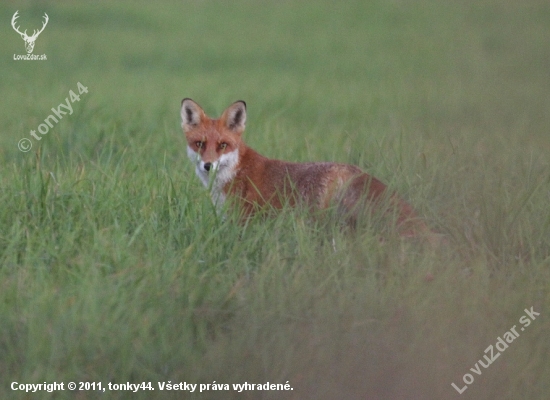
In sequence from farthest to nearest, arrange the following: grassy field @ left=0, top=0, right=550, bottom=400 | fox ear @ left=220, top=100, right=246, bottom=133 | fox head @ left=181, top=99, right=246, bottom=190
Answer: fox ear @ left=220, top=100, right=246, bottom=133, fox head @ left=181, top=99, right=246, bottom=190, grassy field @ left=0, top=0, right=550, bottom=400

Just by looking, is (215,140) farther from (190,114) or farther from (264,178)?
(264,178)

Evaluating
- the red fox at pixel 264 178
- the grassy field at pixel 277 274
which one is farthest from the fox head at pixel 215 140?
the grassy field at pixel 277 274

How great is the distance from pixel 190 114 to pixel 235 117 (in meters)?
0.42

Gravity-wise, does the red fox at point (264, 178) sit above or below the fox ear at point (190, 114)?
below

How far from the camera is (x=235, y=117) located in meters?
6.73

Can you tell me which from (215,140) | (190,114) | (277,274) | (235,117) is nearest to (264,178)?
(215,140)

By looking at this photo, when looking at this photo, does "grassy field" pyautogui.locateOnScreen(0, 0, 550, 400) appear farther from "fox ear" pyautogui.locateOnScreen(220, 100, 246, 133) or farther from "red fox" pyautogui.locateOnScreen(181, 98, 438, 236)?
"fox ear" pyautogui.locateOnScreen(220, 100, 246, 133)

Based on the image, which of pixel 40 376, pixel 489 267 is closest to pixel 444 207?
pixel 489 267

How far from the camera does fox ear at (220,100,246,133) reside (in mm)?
6637

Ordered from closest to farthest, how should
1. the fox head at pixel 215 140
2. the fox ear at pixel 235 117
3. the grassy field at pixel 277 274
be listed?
the grassy field at pixel 277 274 → the fox head at pixel 215 140 → the fox ear at pixel 235 117

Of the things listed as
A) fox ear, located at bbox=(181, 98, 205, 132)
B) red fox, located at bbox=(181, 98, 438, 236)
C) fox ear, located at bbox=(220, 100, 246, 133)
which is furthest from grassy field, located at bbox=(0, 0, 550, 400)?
fox ear, located at bbox=(220, 100, 246, 133)

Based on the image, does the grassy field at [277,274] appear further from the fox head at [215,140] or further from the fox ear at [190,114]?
the fox ear at [190,114]

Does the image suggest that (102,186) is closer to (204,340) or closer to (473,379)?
(204,340)

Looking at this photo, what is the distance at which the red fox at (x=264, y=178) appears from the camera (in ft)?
19.0
